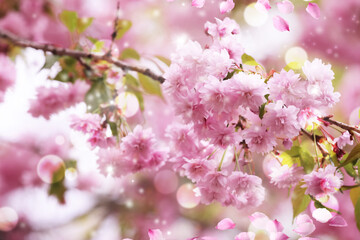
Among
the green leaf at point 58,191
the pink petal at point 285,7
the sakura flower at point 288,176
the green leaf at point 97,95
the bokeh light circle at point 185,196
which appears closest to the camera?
the sakura flower at point 288,176

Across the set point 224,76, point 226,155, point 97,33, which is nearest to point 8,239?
point 97,33

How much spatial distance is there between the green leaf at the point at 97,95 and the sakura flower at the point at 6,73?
23.8 inches

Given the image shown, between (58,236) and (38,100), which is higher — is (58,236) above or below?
below

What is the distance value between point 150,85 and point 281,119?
0.47m

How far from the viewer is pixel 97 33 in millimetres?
1404

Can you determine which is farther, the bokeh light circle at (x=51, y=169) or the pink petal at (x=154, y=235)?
the bokeh light circle at (x=51, y=169)

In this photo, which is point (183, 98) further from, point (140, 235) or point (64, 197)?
point (140, 235)

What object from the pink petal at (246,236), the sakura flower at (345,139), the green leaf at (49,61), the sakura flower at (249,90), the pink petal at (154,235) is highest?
the green leaf at (49,61)

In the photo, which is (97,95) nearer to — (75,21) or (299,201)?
(75,21)

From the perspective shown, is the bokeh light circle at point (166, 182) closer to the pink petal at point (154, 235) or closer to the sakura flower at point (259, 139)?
the pink petal at point (154, 235)

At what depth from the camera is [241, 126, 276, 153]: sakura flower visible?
52 centimetres

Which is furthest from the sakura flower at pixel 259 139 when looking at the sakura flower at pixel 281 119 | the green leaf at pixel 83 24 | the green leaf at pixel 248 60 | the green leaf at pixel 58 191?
the green leaf at pixel 58 191

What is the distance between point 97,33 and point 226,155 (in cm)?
93

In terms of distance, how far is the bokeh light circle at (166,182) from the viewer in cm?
174
